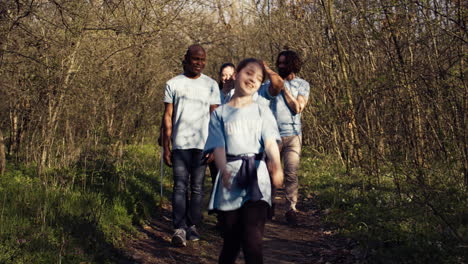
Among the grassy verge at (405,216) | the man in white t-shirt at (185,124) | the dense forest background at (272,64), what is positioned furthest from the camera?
the man in white t-shirt at (185,124)

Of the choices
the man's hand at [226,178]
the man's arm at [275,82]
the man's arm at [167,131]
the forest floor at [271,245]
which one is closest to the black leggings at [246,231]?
the man's hand at [226,178]

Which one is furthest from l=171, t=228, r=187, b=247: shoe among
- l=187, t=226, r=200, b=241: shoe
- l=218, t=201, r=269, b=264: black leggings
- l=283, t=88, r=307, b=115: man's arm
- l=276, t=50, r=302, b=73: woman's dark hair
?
l=276, t=50, r=302, b=73: woman's dark hair

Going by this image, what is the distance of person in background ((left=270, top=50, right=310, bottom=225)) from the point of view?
6910 millimetres

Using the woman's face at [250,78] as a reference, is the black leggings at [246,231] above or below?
below

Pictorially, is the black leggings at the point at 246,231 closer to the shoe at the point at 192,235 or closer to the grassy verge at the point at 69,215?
the grassy verge at the point at 69,215

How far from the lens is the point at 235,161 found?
13.2ft

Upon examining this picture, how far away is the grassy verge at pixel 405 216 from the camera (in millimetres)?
4776

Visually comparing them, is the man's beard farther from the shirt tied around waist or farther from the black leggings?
the black leggings

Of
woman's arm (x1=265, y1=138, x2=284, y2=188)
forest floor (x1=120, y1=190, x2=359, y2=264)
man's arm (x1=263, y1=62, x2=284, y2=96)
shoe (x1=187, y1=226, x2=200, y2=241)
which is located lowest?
forest floor (x1=120, y1=190, x2=359, y2=264)

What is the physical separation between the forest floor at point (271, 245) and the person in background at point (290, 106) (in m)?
0.63

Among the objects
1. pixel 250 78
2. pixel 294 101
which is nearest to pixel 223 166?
pixel 250 78

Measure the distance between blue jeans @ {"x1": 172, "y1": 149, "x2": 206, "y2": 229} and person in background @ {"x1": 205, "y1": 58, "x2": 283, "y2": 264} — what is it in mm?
1912

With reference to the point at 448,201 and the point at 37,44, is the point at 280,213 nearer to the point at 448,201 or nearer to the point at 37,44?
the point at 448,201

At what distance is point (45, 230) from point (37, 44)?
3.53m
